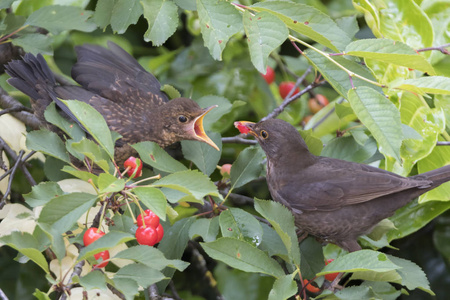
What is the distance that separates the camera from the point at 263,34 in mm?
1786

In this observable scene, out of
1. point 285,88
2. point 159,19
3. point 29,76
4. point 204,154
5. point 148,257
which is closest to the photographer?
point 148,257

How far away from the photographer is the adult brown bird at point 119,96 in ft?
8.84

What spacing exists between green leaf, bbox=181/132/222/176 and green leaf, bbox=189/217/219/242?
0.35 m

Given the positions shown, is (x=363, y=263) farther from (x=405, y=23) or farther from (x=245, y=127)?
(x=405, y=23)

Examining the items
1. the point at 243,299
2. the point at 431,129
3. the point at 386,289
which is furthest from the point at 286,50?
the point at 386,289

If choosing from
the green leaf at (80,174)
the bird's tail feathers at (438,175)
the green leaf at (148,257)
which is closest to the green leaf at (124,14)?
the green leaf at (80,174)

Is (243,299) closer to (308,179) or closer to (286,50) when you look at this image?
(308,179)

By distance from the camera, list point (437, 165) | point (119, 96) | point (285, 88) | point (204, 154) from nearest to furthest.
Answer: point (204, 154), point (437, 165), point (119, 96), point (285, 88)

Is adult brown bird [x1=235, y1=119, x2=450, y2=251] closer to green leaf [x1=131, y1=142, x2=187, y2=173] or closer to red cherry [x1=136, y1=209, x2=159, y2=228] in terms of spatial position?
green leaf [x1=131, y1=142, x2=187, y2=173]

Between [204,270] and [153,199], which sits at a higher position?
[153,199]

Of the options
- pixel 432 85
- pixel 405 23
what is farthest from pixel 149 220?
pixel 405 23

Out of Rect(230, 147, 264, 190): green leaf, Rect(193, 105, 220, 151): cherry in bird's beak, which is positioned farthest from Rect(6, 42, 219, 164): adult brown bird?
Rect(230, 147, 264, 190): green leaf

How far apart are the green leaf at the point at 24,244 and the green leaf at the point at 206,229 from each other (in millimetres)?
571

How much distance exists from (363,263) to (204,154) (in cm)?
97
